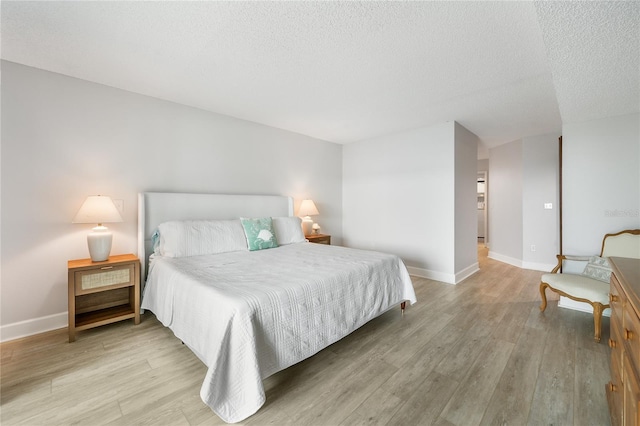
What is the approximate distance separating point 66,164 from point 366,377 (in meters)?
3.29

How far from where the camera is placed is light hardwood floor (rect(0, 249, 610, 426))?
1438mm

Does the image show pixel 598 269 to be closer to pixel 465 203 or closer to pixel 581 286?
pixel 581 286

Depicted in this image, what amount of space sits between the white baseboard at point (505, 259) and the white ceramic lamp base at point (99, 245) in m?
6.27

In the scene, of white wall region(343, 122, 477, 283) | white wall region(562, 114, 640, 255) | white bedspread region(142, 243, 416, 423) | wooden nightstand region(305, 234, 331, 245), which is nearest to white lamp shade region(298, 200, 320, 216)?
wooden nightstand region(305, 234, 331, 245)

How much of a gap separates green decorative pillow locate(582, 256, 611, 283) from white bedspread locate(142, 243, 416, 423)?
74.8 inches

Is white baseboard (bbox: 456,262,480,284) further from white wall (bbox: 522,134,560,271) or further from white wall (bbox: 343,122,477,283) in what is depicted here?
white wall (bbox: 522,134,560,271)

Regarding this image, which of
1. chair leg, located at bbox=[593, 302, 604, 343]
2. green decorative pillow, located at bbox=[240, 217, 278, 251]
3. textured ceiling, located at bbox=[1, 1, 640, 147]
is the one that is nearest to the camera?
textured ceiling, located at bbox=[1, 1, 640, 147]

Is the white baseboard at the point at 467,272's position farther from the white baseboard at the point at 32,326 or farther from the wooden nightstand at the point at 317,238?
the white baseboard at the point at 32,326

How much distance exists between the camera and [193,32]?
1.86m

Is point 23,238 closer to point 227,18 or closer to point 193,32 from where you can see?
point 193,32

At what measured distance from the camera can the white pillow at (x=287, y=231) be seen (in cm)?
358

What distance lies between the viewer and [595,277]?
2650 millimetres

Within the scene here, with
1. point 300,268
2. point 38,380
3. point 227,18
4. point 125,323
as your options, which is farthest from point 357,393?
point 227,18

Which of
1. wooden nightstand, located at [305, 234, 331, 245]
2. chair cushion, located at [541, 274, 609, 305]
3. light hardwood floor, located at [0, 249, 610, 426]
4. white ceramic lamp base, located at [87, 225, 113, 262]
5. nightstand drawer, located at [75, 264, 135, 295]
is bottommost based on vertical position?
light hardwood floor, located at [0, 249, 610, 426]
